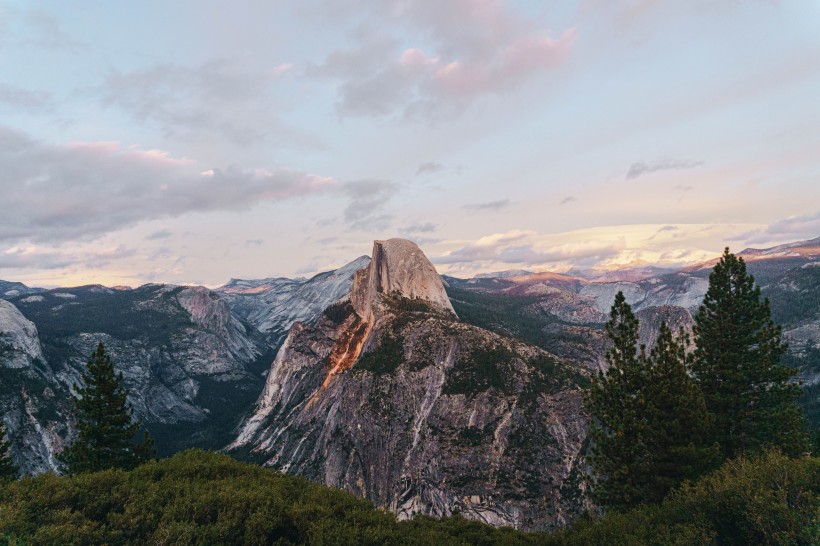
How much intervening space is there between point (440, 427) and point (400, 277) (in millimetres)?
86753

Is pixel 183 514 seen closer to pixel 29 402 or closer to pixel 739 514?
pixel 739 514

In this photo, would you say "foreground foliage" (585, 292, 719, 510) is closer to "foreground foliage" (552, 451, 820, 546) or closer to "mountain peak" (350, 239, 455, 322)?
"foreground foliage" (552, 451, 820, 546)

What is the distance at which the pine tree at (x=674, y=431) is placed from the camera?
2425 cm

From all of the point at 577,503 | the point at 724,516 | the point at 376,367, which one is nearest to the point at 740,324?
the point at 724,516

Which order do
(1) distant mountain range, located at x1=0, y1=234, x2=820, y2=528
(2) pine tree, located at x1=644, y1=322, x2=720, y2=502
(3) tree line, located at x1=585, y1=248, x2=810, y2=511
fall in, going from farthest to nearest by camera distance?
(1) distant mountain range, located at x1=0, y1=234, x2=820, y2=528 < (3) tree line, located at x1=585, y1=248, x2=810, y2=511 < (2) pine tree, located at x1=644, y1=322, x2=720, y2=502

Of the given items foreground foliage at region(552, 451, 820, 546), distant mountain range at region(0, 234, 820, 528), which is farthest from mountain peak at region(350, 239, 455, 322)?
foreground foliage at region(552, 451, 820, 546)

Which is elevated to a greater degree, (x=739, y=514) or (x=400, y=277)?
(x=400, y=277)

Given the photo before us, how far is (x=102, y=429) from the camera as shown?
41219 millimetres

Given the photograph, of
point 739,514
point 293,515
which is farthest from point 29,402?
point 739,514

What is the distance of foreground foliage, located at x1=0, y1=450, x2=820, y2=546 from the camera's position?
15.3 meters

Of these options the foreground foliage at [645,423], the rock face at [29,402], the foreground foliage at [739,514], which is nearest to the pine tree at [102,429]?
the foreground foliage at [739,514]

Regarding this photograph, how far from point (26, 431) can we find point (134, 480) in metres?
172

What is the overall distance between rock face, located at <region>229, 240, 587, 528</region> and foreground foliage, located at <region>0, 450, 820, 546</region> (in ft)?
166

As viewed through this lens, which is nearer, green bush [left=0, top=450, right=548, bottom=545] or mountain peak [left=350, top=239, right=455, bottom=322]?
green bush [left=0, top=450, right=548, bottom=545]
